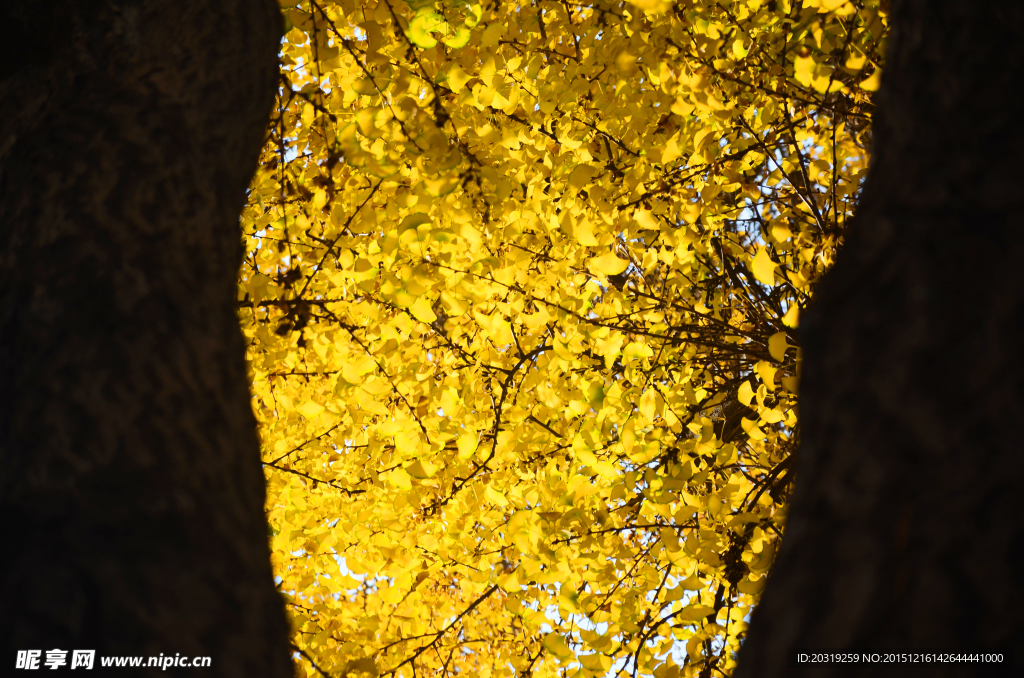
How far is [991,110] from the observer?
1.01m

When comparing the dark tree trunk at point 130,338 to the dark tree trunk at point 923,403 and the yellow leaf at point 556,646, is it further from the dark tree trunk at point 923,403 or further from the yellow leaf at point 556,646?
the yellow leaf at point 556,646

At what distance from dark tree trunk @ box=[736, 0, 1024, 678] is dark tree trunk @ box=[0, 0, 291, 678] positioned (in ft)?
2.75

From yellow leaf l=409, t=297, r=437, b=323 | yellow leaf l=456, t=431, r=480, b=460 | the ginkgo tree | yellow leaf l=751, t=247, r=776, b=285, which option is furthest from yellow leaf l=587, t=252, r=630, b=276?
yellow leaf l=456, t=431, r=480, b=460

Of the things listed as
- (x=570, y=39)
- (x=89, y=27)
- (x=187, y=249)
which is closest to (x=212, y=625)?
(x=187, y=249)

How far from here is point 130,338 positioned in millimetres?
1077

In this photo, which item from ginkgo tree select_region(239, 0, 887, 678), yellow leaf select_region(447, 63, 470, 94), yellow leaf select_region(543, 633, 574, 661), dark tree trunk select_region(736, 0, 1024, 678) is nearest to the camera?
dark tree trunk select_region(736, 0, 1024, 678)

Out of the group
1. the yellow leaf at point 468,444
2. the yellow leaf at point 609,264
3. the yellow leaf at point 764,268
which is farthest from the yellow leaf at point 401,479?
the yellow leaf at point 764,268

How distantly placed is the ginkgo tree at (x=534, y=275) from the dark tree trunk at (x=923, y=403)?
3.70 ft

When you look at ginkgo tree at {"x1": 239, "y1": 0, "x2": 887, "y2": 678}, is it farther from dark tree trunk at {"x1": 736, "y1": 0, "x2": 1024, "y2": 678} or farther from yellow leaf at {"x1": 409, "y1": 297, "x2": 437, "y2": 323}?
dark tree trunk at {"x1": 736, "y1": 0, "x2": 1024, "y2": 678}

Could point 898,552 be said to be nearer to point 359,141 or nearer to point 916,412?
point 916,412

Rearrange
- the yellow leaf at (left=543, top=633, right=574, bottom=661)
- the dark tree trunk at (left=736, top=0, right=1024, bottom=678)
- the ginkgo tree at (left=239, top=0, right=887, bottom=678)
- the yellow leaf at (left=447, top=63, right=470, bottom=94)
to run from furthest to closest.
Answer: the yellow leaf at (left=447, top=63, right=470, bottom=94) → the ginkgo tree at (left=239, top=0, right=887, bottom=678) → the yellow leaf at (left=543, top=633, right=574, bottom=661) → the dark tree trunk at (left=736, top=0, right=1024, bottom=678)

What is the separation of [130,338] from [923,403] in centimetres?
122

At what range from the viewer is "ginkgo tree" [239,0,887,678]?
2285 millimetres

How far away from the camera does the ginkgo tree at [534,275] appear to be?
90.0 inches
